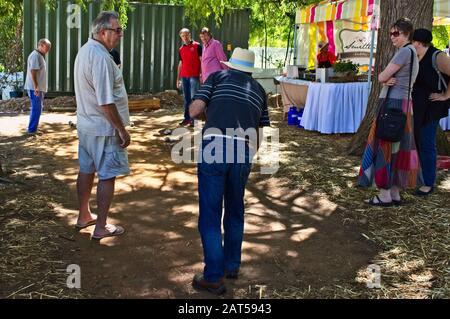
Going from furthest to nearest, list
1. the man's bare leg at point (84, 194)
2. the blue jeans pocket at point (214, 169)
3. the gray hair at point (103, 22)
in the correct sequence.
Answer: the man's bare leg at point (84, 194), the gray hair at point (103, 22), the blue jeans pocket at point (214, 169)

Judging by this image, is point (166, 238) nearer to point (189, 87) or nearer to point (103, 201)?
point (103, 201)

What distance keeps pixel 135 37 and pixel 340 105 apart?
717cm

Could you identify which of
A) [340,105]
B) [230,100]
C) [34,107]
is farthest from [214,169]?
[340,105]

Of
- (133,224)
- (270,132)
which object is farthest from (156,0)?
(133,224)

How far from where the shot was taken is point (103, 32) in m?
4.50

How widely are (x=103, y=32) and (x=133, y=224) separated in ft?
5.85

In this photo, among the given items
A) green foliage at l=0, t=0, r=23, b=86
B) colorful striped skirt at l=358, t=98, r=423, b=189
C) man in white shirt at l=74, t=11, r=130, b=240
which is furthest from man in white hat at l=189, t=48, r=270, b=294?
green foliage at l=0, t=0, r=23, b=86

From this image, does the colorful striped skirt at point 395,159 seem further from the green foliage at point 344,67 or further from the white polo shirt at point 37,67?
the white polo shirt at point 37,67

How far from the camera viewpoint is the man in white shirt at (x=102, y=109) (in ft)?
14.5

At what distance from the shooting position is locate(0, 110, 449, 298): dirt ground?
13.1 ft

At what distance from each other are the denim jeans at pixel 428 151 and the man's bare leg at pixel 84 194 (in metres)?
3.57

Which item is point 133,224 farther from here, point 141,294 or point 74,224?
point 141,294
